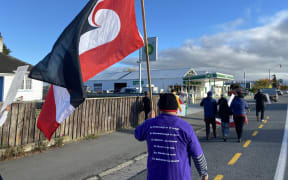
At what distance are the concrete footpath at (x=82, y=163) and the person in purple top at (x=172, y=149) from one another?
8.98 ft

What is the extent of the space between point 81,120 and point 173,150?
6.21 meters

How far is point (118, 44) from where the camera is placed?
4.46 meters

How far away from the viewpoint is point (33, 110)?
6445 millimetres

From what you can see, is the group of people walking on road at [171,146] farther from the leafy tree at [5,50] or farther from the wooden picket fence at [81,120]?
the leafy tree at [5,50]

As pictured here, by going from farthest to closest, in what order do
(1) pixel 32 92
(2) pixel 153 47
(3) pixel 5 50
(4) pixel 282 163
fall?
(3) pixel 5 50, (1) pixel 32 92, (2) pixel 153 47, (4) pixel 282 163

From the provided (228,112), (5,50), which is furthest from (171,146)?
(5,50)

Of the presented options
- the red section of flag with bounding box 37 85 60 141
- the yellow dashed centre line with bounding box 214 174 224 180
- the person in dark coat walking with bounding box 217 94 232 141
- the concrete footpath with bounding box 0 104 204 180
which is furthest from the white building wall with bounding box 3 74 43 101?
the yellow dashed centre line with bounding box 214 174 224 180

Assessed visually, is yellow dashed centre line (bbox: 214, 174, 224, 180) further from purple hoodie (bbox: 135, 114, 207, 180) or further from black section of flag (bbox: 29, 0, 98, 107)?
black section of flag (bbox: 29, 0, 98, 107)

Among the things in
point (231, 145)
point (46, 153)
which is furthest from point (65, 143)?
point (231, 145)

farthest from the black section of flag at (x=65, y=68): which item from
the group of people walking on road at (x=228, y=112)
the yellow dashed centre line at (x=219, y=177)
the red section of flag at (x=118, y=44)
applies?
the group of people walking on road at (x=228, y=112)

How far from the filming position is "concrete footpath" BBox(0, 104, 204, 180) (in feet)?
16.0

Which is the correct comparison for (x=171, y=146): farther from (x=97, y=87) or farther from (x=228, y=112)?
A: (x=97, y=87)

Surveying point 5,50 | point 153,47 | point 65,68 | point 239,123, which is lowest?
point 239,123

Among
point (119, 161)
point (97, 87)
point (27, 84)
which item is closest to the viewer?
point (119, 161)
